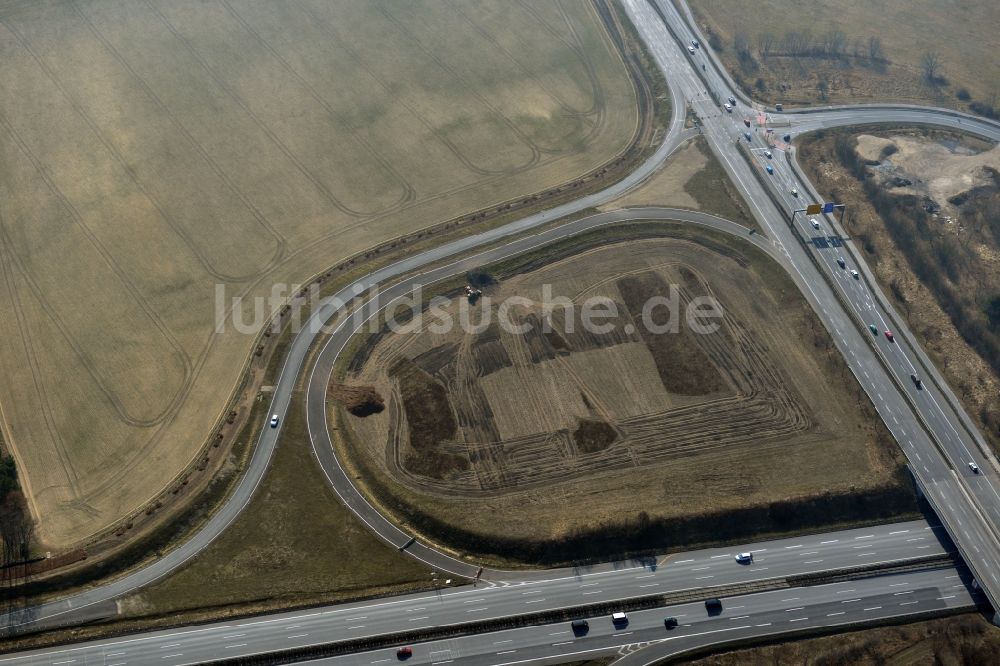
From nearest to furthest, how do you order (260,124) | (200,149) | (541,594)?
(541,594), (200,149), (260,124)

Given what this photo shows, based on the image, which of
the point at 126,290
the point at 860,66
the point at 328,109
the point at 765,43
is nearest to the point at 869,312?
the point at 860,66

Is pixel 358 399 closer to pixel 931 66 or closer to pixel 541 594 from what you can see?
pixel 541 594

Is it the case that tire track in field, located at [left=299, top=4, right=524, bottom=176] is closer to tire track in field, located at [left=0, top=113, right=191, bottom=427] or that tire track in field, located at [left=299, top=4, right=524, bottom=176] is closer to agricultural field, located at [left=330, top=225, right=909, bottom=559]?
agricultural field, located at [left=330, top=225, right=909, bottom=559]

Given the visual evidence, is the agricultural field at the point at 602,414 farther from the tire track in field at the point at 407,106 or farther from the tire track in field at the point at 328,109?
the tire track in field at the point at 407,106

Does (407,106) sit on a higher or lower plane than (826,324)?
higher

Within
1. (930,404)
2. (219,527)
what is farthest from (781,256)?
(219,527)

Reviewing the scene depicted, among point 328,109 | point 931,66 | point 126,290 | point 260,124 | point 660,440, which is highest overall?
point 328,109
